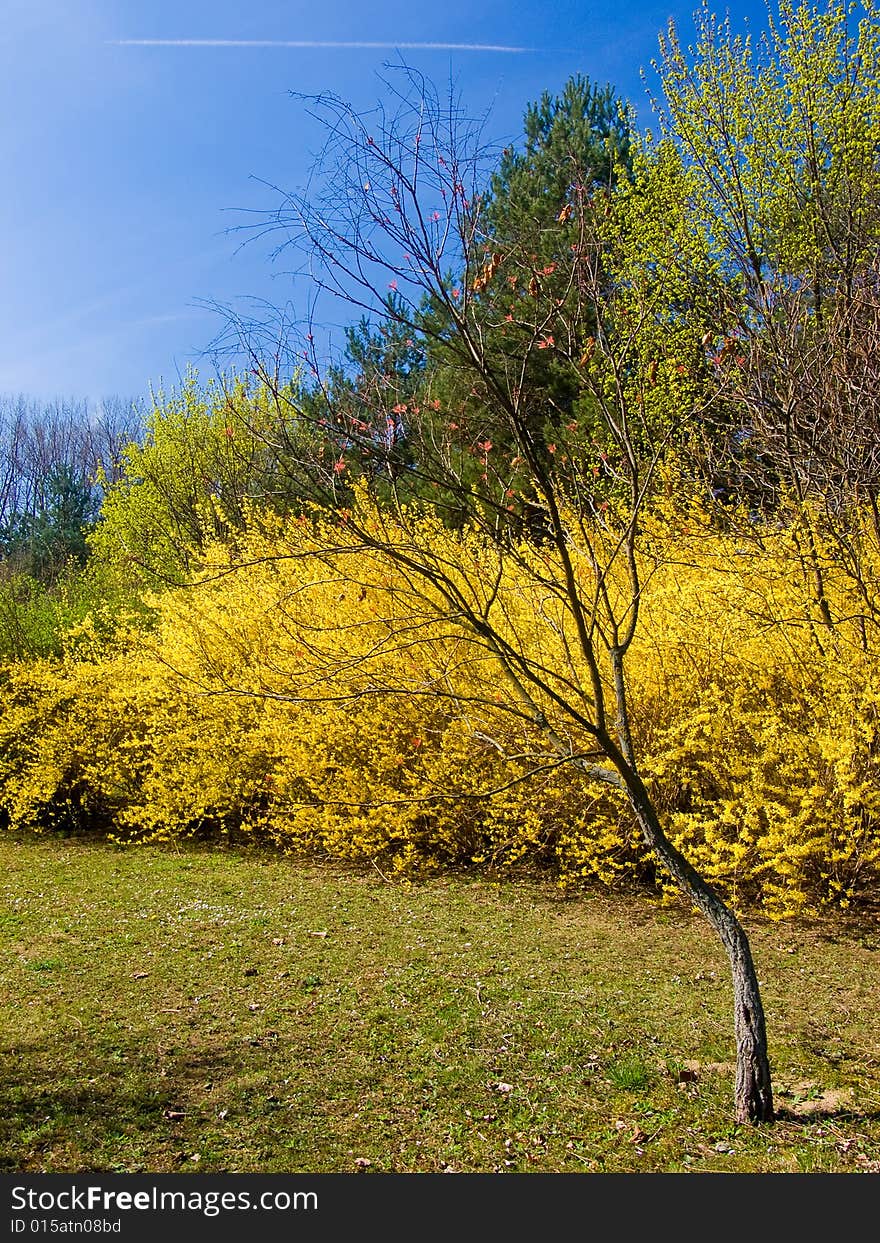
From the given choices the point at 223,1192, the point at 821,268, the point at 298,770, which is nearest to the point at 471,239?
the point at 223,1192

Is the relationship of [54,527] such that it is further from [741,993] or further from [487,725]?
[741,993]

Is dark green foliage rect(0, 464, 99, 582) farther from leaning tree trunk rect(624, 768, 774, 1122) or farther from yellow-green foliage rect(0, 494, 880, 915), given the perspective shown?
leaning tree trunk rect(624, 768, 774, 1122)

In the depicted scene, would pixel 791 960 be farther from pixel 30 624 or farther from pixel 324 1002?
pixel 30 624

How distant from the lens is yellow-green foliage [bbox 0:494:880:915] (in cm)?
579

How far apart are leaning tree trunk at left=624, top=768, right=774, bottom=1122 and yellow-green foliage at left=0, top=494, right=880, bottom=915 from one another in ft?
3.24

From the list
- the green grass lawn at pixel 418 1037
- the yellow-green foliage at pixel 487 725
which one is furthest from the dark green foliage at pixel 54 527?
the green grass lawn at pixel 418 1037

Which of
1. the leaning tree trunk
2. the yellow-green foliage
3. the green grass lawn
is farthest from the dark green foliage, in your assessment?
the leaning tree trunk

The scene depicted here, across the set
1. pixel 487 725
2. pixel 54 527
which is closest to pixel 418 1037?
pixel 487 725

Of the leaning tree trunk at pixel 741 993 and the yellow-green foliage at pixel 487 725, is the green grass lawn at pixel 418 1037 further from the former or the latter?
the yellow-green foliage at pixel 487 725

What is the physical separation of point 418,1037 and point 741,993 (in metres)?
1.61

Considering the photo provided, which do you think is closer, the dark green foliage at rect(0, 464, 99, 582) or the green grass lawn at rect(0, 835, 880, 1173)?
the green grass lawn at rect(0, 835, 880, 1173)

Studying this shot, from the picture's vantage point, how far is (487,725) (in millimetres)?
4699

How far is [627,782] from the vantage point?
3.19 meters

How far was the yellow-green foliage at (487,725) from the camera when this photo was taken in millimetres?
5793
